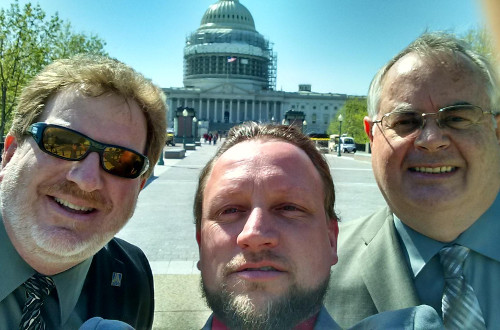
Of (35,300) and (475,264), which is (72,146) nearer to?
(35,300)

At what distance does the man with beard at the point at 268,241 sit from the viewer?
5.16 ft

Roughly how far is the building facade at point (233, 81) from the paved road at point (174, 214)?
9016cm

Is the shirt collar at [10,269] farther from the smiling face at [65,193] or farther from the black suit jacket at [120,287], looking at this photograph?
the black suit jacket at [120,287]

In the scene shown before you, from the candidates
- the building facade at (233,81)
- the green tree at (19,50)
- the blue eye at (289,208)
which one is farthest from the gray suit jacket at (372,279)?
the building facade at (233,81)

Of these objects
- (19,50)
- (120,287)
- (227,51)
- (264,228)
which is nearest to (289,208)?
(264,228)

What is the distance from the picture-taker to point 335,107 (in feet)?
391

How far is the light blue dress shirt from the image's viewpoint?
2.13m

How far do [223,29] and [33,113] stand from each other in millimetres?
122515

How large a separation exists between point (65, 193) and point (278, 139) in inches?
40.6

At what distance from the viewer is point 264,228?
1622 millimetres

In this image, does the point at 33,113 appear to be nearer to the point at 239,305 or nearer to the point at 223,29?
the point at 239,305

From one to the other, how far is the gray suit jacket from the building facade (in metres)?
107

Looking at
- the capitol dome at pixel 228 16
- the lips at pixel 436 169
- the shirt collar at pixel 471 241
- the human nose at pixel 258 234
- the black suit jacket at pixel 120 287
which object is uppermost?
the capitol dome at pixel 228 16

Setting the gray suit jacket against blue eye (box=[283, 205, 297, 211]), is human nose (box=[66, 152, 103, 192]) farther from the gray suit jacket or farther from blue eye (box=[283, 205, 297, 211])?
the gray suit jacket
